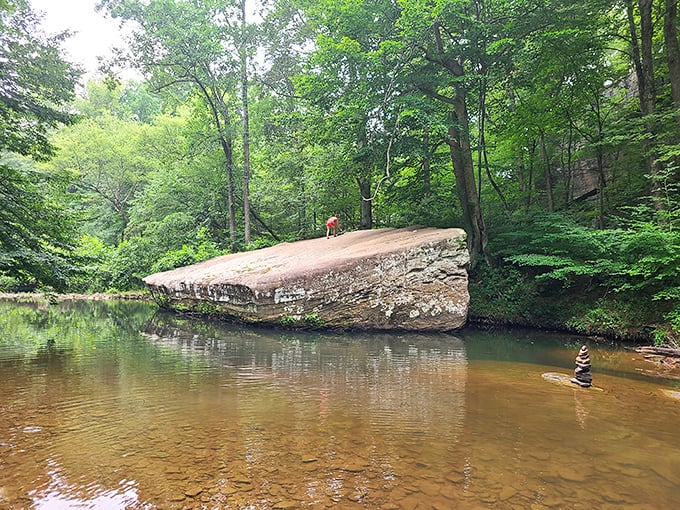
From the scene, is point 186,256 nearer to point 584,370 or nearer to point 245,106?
point 245,106

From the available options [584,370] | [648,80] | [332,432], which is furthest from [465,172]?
[332,432]

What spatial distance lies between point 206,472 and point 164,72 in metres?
19.7

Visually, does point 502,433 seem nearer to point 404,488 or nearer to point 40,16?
point 404,488

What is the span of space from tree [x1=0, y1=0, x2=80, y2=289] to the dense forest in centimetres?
4

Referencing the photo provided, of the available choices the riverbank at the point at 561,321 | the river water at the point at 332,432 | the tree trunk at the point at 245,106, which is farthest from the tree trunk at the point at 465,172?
the tree trunk at the point at 245,106

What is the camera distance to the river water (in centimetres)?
239

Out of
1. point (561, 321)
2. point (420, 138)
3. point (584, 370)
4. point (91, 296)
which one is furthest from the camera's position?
point (91, 296)

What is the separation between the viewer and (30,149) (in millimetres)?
7699

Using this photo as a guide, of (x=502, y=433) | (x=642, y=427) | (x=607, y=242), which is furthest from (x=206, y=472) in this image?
(x=607, y=242)

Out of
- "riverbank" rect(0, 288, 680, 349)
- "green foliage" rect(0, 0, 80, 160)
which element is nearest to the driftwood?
"riverbank" rect(0, 288, 680, 349)

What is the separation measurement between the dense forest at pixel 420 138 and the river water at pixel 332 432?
249 centimetres

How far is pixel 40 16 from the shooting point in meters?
7.87

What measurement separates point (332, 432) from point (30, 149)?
830 cm

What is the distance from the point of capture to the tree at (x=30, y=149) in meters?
6.90
